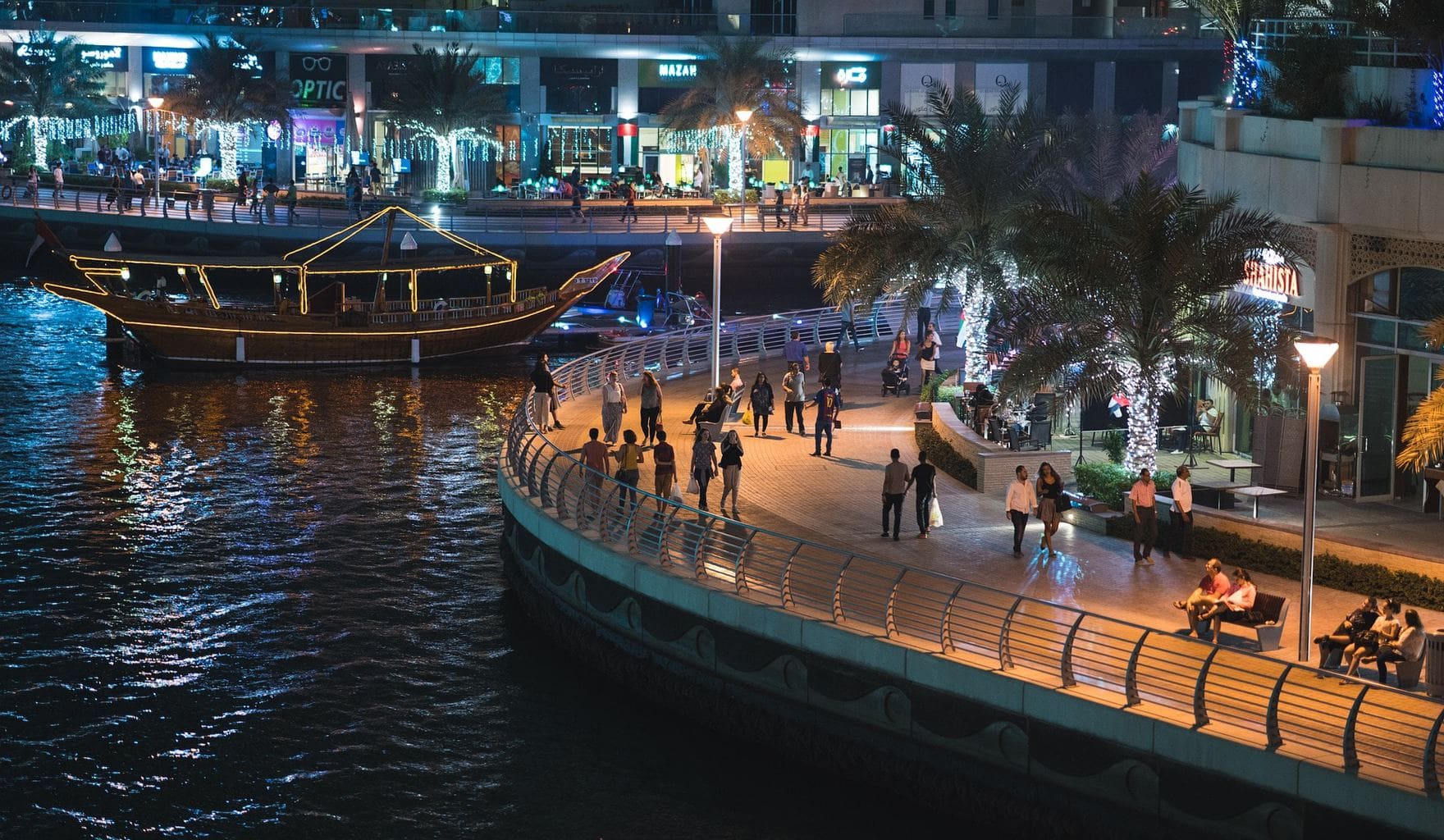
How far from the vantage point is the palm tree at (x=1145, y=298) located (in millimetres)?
27125

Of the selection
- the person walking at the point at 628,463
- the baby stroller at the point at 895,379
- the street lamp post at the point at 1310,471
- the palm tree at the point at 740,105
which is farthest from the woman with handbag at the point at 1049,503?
the palm tree at the point at 740,105

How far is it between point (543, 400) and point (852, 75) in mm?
57103

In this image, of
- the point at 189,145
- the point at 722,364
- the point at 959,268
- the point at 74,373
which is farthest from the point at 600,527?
the point at 189,145

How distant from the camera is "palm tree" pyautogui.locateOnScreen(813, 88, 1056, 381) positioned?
121 ft

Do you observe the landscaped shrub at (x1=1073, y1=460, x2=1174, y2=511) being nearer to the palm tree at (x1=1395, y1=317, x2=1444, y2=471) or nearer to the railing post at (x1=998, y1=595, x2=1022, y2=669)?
the palm tree at (x1=1395, y1=317, x2=1444, y2=471)

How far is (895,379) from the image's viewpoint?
132 feet

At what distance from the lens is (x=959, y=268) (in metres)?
37.3

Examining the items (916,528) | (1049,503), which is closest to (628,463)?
(916,528)

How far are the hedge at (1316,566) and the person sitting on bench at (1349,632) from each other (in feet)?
10.2

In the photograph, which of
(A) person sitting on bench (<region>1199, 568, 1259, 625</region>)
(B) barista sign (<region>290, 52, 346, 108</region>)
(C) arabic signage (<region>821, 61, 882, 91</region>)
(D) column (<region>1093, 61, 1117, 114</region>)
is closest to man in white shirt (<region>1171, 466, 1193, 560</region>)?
(A) person sitting on bench (<region>1199, 568, 1259, 625</region>)

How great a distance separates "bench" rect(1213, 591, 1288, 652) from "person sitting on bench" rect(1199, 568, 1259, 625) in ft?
0.10

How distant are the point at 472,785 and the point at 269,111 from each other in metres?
63.0

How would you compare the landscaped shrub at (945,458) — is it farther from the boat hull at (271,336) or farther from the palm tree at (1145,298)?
the boat hull at (271,336)

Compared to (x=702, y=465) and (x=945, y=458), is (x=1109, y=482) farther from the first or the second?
(x=702, y=465)
